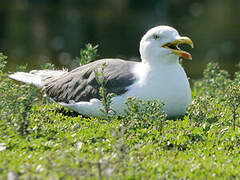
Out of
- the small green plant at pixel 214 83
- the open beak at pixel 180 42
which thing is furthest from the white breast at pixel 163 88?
the small green plant at pixel 214 83

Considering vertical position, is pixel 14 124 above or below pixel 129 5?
below

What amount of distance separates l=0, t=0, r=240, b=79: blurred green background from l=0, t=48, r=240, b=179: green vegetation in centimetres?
778

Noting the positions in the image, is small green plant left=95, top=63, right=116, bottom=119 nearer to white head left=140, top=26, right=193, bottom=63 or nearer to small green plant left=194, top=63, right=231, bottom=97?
white head left=140, top=26, right=193, bottom=63

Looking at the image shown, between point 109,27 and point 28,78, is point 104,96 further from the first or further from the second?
point 109,27

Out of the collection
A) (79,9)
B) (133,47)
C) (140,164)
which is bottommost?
(140,164)

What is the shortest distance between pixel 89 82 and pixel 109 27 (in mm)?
15902

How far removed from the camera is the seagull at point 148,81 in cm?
611

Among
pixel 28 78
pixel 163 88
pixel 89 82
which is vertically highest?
pixel 28 78

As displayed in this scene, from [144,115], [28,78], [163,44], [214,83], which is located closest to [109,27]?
[214,83]

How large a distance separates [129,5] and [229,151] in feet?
77.4

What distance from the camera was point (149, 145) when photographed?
5.04 metres

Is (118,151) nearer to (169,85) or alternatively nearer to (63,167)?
(63,167)

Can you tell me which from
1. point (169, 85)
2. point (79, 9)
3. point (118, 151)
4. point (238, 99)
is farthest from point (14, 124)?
point (79, 9)

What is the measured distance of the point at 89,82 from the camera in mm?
6465
